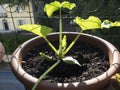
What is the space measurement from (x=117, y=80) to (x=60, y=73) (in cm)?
22

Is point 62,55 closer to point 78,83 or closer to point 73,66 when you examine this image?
point 73,66

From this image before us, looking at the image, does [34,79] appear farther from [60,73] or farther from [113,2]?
[113,2]

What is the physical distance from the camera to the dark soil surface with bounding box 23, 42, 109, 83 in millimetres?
1122

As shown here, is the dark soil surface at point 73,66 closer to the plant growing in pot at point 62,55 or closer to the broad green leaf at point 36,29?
the plant growing in pot at point 62,55

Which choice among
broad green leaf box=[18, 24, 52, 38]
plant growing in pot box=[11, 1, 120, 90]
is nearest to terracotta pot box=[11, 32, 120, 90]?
plant growing in pot box=[11, 1, 120, 90]

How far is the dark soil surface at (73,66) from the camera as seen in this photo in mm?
1122

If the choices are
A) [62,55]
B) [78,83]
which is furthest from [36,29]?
[78,83]

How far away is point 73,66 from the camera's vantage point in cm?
117

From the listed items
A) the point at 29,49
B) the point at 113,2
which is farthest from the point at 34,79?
the point at 113,2

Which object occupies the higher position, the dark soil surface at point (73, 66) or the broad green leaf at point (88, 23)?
the broad green leaf at point (88, 23)

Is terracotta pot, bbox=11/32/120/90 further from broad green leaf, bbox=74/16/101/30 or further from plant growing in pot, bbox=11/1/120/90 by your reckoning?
broad green leaf, bbox=74/16/101/30

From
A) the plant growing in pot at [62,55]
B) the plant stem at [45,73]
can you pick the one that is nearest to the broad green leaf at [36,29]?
the plant growing in pot at [62,55]

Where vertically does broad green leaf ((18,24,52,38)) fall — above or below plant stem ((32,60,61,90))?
above

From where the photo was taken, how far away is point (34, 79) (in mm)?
1053
